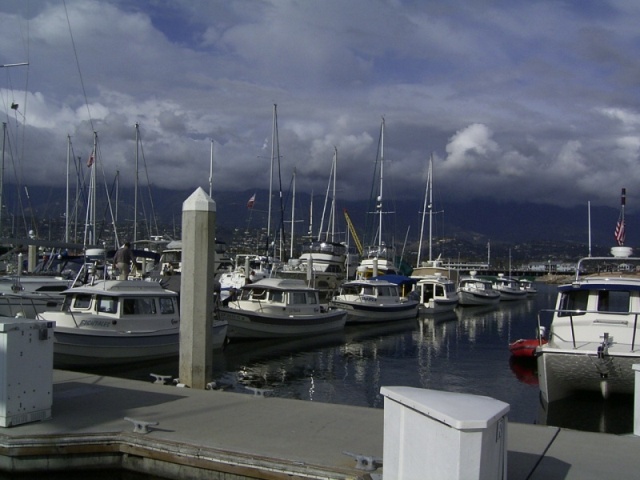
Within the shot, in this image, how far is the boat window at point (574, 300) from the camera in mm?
17656

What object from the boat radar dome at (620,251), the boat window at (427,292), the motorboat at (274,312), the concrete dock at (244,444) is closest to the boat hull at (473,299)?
the boat window at (427,292)

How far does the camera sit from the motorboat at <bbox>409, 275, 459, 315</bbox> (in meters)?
48.7

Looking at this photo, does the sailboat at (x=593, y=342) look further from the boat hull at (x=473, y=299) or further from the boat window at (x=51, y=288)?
the boat hull at (x=473, y=299)

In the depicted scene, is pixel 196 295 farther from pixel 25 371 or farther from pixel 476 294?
pixel 476 294

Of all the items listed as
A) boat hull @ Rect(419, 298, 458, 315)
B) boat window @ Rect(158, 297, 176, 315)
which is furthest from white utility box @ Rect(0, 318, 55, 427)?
boat hull @ Rect(419, 298, 458, 315)

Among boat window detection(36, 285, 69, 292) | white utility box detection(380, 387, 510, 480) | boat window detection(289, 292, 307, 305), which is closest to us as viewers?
white utility box detection(380, 387, 510, 480)

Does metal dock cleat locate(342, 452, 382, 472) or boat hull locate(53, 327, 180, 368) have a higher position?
metal dock cleat locate(342, 452, 382, 472)

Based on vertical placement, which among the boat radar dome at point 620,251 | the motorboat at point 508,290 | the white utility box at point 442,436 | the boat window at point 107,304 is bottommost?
the motorboat at point 508,290

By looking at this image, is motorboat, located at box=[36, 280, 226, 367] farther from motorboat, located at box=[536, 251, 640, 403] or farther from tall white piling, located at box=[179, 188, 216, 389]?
motorboat, located at box=[536, 251, 640, 403]

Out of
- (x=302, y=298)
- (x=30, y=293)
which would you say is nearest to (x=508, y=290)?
(x=302, y=298)

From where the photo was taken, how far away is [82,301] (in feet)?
66.6

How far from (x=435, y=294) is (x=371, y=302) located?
43.2 feet

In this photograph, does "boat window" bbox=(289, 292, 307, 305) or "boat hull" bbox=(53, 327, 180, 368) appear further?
"boat window" bbox=(289, 292, 307, 305)

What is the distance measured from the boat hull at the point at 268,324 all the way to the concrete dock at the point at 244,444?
55.6 feet
